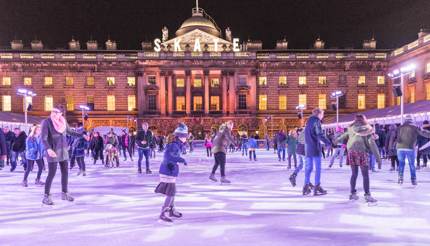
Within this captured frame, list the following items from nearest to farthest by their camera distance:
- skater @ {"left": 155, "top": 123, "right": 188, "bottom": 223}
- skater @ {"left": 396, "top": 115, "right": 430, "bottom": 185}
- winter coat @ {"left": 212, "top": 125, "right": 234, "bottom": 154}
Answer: skater @ {"left": 155, "top": 123, "right": 188, "bottom": 223} → skater @ {"left": 396, "top": 115, "right": 430, "bottom": 185} → winter coat @ {"left": 212, "top": 125, "right": 234, "bottom": 154}

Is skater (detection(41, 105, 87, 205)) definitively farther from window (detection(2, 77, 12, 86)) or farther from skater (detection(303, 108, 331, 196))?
window (detection(2, 77, 12, 86))

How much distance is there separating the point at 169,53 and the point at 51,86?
18.0 metres

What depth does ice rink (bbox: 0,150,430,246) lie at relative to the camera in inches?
249

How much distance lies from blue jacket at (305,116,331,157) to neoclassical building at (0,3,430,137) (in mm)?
56723

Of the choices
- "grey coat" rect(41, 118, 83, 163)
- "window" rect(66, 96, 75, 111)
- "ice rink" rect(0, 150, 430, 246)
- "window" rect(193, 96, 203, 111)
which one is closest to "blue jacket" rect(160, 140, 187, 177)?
"ice rink" rect(0, 150, 430, 246)

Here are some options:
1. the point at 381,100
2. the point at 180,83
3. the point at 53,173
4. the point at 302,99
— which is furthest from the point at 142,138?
the point at 381,100

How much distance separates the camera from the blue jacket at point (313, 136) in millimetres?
10305

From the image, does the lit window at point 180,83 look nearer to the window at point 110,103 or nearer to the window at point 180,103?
the window at point 180,103

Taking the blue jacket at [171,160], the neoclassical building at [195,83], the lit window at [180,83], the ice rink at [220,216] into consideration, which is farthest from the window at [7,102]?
the blue jacket at [171,160]

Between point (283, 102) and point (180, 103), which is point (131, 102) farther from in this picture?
point (283, 102)

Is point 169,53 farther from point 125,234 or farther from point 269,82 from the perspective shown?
point 125,234

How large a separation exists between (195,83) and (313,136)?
6033 centimetres

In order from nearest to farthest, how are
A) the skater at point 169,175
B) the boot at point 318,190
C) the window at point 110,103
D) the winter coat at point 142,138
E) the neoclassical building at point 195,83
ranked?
the skater at point 169,175 → the boot at point 318,190 → the winter coat at point 142,138 → the neoclassical building at point 195,83 → the window at point 110,103

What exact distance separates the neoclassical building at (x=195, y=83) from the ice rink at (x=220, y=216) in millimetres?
55762
